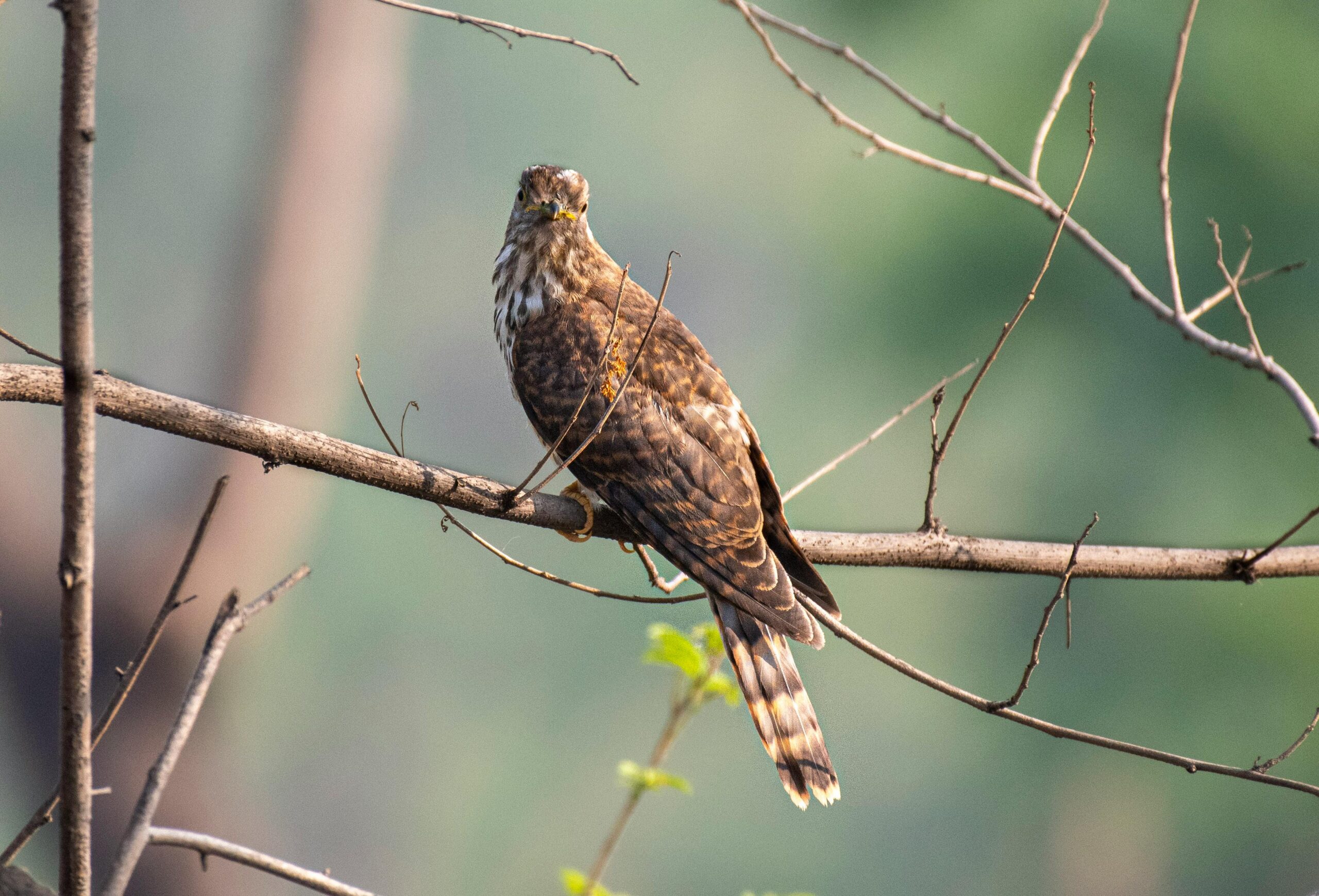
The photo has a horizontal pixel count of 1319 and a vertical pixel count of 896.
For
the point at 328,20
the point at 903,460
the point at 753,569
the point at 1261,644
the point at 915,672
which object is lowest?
the point at 915,672

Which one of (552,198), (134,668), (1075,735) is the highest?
(552,198)

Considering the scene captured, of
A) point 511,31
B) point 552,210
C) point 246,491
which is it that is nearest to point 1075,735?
point 511,31

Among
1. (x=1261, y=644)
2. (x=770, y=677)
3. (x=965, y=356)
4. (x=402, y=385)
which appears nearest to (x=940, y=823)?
(x=1261, y=644)

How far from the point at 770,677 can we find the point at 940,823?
511 cm

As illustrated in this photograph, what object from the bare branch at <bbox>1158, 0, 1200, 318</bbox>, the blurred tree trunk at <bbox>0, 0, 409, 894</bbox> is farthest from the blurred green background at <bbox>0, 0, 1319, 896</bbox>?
the bare branch at <bbox>1158, 0, 1200, 318</bbox>

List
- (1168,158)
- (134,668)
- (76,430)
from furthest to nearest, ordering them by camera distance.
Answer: (1168,158), (134,668), (76,430)

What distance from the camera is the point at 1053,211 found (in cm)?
171

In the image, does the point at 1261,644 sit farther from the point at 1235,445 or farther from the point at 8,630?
the point at 8,630

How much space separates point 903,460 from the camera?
619 cm

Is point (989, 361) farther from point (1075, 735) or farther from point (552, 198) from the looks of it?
point (552, 198)

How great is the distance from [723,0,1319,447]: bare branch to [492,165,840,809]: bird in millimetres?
445

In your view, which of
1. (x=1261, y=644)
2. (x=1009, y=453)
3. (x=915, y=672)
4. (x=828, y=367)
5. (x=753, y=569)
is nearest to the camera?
(x=915, y=672)

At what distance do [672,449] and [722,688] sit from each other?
45 centimetres

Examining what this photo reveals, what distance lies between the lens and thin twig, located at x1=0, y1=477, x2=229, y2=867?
90 cm
